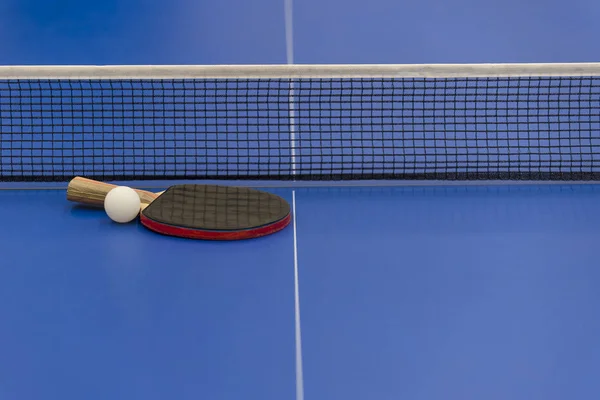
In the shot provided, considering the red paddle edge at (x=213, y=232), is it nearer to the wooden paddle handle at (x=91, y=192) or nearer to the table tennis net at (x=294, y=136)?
the wooden paddle handle at (x=91, y=192)

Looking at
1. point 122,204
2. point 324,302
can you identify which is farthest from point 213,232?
point 324,302

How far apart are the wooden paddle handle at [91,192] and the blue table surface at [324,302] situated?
0.08 metres

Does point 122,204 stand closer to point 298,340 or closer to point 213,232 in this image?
point 213,232

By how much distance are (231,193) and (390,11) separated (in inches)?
165

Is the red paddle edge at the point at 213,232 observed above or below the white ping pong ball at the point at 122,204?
below

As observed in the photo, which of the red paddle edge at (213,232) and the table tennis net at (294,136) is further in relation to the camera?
the table tennis net at (294,136)

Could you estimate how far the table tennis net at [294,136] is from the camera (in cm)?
511

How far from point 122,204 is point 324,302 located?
1.28 metres

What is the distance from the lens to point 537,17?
8438mm

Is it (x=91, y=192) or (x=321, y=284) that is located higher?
(x=91, y=192)

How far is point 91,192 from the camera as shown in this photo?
4.82 metres

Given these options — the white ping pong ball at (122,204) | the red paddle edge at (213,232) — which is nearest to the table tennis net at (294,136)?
the white ping pong ball at (122,204)

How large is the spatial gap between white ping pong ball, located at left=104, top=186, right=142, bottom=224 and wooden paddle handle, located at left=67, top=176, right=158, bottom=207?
0.09m

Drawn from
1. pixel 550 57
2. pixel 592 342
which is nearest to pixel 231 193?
pixel 592 342
